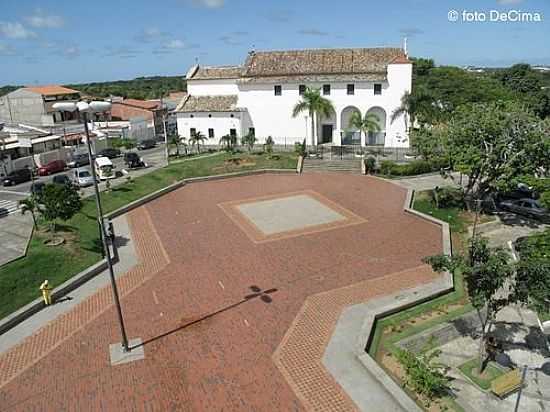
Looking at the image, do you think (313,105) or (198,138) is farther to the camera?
(198,138)

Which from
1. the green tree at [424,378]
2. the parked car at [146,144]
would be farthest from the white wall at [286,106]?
the green tree at [424,378]

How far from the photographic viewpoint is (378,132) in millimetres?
44219

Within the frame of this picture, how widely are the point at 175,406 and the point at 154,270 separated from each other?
340 inches

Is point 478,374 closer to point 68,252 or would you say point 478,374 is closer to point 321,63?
point 68,252

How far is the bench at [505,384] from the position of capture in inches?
432

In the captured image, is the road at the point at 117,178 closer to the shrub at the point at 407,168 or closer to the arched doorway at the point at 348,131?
the arched doorway at the point at 348,131

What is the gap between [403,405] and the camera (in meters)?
10.5

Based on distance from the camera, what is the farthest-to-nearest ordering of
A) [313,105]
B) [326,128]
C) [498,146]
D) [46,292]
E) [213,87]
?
[213,87]
[326,128]
[313,105]
[498,146]
[46,292]

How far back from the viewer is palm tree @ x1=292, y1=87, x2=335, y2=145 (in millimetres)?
41375

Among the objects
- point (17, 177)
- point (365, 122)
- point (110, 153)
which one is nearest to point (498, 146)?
point (365, 122)

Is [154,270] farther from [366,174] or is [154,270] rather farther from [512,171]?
Answer: [366,174]

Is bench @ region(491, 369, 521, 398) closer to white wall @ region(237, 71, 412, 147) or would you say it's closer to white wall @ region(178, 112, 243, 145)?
white wall @ region(237, 71, 412, 147)

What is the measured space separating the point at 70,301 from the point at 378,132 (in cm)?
3553

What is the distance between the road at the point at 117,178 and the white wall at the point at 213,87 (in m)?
8.63
